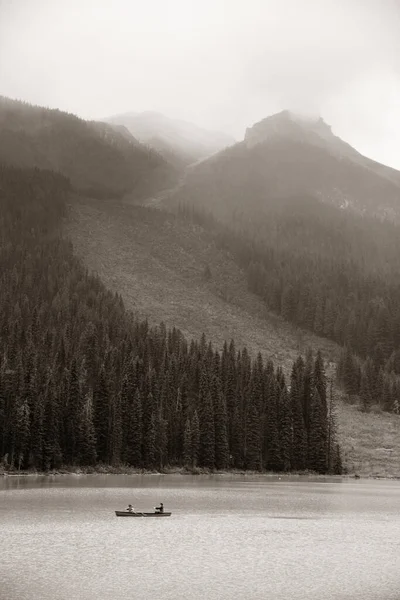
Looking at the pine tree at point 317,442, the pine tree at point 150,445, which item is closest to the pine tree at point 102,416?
the pine tree at point 150,445

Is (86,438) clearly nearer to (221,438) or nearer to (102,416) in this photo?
(102,416)

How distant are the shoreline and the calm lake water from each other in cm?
1636

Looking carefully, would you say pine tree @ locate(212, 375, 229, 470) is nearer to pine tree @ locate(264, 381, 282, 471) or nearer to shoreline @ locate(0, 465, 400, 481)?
shoreline @ locate(0, 465, 400, 481)

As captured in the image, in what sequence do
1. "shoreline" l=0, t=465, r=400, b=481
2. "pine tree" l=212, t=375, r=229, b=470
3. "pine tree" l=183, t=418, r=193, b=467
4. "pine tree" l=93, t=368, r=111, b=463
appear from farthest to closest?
"pine tree" l=212, t=375, r=229, b=470
"pine tree" l=183, t=418, r=193, b=467
"pine tree" l=93, t=368, r=111, b=463
"shoreline" l=0, t=465, r=400, b=481

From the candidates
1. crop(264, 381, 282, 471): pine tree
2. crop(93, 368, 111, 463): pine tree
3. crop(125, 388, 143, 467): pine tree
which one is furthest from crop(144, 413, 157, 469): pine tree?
crop(264, 381, 282, 471): pine tree

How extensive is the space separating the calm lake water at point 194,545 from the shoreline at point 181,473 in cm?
1636

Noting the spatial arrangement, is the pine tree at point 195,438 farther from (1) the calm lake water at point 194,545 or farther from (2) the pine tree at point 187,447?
(1) the calm lake water at point 194,545

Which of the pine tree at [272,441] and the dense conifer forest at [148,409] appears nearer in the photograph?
the dense conifer forest at [148,409]

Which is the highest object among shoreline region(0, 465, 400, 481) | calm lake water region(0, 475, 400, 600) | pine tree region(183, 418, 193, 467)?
pine tree region(183, 418, 193, 467)

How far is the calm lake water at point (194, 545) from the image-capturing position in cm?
3966

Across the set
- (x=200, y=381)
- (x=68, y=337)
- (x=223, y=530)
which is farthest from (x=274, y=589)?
(x=68, y=337)

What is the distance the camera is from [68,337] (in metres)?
173

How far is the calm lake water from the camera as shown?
3966 centimetres

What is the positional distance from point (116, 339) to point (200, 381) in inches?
1579
